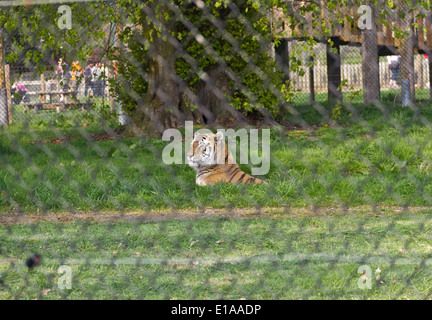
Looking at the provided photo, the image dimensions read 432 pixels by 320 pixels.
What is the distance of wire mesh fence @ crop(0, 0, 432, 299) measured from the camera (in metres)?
3.16

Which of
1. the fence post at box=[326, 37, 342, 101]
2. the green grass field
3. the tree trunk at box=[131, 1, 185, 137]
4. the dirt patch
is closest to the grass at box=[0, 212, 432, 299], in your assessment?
the green grass field

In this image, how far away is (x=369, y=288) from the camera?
112 inches

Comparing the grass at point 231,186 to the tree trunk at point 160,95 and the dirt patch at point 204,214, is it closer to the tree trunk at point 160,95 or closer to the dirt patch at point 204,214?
the dirt patch at point 204,214

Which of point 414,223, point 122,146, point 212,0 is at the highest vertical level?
point 212,0

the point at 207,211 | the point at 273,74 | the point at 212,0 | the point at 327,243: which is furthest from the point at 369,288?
the point at 273,74

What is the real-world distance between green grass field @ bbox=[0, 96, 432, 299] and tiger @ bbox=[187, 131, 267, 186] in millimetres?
163

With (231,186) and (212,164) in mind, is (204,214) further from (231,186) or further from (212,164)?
(212,164)

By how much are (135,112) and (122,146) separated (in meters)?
1.32

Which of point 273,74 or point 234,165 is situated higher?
point 273,74

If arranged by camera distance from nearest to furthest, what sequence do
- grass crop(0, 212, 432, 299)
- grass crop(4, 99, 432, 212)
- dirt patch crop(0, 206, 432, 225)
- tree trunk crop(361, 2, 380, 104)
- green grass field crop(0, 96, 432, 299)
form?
grass crop(0, 212, 432, 299) < green grass field crop(0, 96, 432, 299) < dirt patch crop(0, 206, 432, 225) < grass crop(4, 99, 432, 212) < tree trunk crop(361, 2, 380, 104)

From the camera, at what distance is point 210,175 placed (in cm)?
537

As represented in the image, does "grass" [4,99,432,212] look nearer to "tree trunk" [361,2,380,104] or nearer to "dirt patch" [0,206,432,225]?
"dirt patch" [0,206,432,225]

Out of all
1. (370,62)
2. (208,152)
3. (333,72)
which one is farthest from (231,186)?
(333,72)
